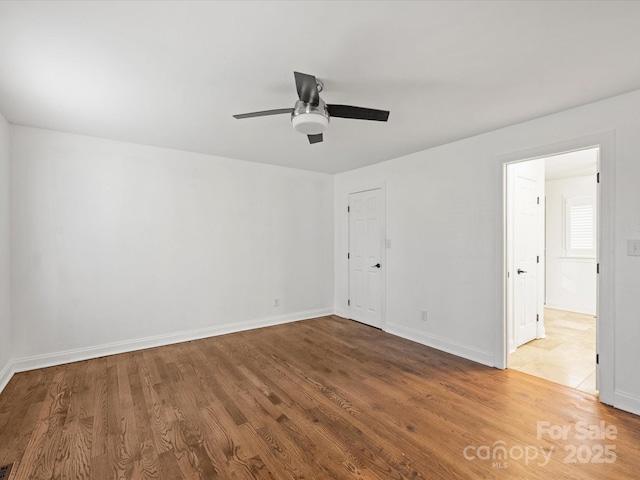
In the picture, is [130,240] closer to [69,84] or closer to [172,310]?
[172,310]

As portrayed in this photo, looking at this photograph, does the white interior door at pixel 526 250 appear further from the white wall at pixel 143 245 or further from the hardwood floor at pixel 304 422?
the white wall at pixel 143 245

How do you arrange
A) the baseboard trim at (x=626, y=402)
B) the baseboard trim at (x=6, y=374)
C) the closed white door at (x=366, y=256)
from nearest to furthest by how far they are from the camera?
1. the baseboard trim at (x=626, y=402)
2. the baseboard trim at (x=6, y=374)
3. the closed white door at (x=366, y=256)

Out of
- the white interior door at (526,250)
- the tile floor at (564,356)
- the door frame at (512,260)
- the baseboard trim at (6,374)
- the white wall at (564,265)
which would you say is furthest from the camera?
the white wall at (564,265)

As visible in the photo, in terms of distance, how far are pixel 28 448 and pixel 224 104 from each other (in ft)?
9.33

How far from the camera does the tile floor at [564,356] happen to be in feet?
9.69

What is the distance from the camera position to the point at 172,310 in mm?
3975

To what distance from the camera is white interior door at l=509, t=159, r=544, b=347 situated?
3613mm

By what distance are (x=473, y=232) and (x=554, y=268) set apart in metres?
3.79

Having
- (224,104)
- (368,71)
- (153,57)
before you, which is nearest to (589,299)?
(368,71)

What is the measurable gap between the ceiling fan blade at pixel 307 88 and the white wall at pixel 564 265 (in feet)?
19.3

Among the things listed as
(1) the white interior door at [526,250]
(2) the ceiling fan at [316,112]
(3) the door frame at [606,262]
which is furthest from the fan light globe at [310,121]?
(1) the white interior door at [526,250]

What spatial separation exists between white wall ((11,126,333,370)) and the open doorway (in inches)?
119

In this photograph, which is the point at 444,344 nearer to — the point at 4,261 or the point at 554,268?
the point at 554,268

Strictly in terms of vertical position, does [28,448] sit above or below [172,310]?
below
